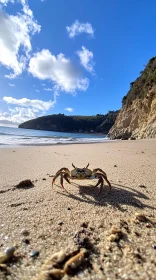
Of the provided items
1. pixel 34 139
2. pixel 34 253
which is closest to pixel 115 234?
pixel 34 253

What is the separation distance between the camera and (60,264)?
1.44 m

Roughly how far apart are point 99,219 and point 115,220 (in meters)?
0.16

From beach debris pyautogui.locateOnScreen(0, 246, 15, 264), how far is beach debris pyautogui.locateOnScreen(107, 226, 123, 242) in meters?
0.78

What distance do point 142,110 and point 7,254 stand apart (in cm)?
3092

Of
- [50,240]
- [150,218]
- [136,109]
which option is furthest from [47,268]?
[136,109]

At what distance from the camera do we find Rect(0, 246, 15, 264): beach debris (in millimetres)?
1493

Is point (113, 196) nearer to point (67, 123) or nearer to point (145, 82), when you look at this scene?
point (145, 82)

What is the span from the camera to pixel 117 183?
374 cm

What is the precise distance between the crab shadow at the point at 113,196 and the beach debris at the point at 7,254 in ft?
4.34

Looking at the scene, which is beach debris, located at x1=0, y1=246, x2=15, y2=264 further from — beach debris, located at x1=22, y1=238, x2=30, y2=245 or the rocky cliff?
the rocky cliff

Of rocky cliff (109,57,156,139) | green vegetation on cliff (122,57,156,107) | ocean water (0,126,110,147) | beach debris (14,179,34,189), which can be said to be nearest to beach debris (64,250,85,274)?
beach debris (14,179,34,189)

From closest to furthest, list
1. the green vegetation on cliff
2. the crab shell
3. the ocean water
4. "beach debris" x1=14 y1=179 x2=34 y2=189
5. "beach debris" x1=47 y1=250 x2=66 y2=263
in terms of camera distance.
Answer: "beach debris" x1=47 y1=250 x2=66 y2=263
the crab shell
"beach debris" x1=14 y1=179 x2=34 y2=189
the ocean water
the green vegetation on cliff

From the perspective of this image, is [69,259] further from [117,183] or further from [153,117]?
[153,117]

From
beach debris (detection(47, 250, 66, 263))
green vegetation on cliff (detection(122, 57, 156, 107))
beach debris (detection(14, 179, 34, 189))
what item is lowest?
beach debris (detection(14, 179, 34, 189))
